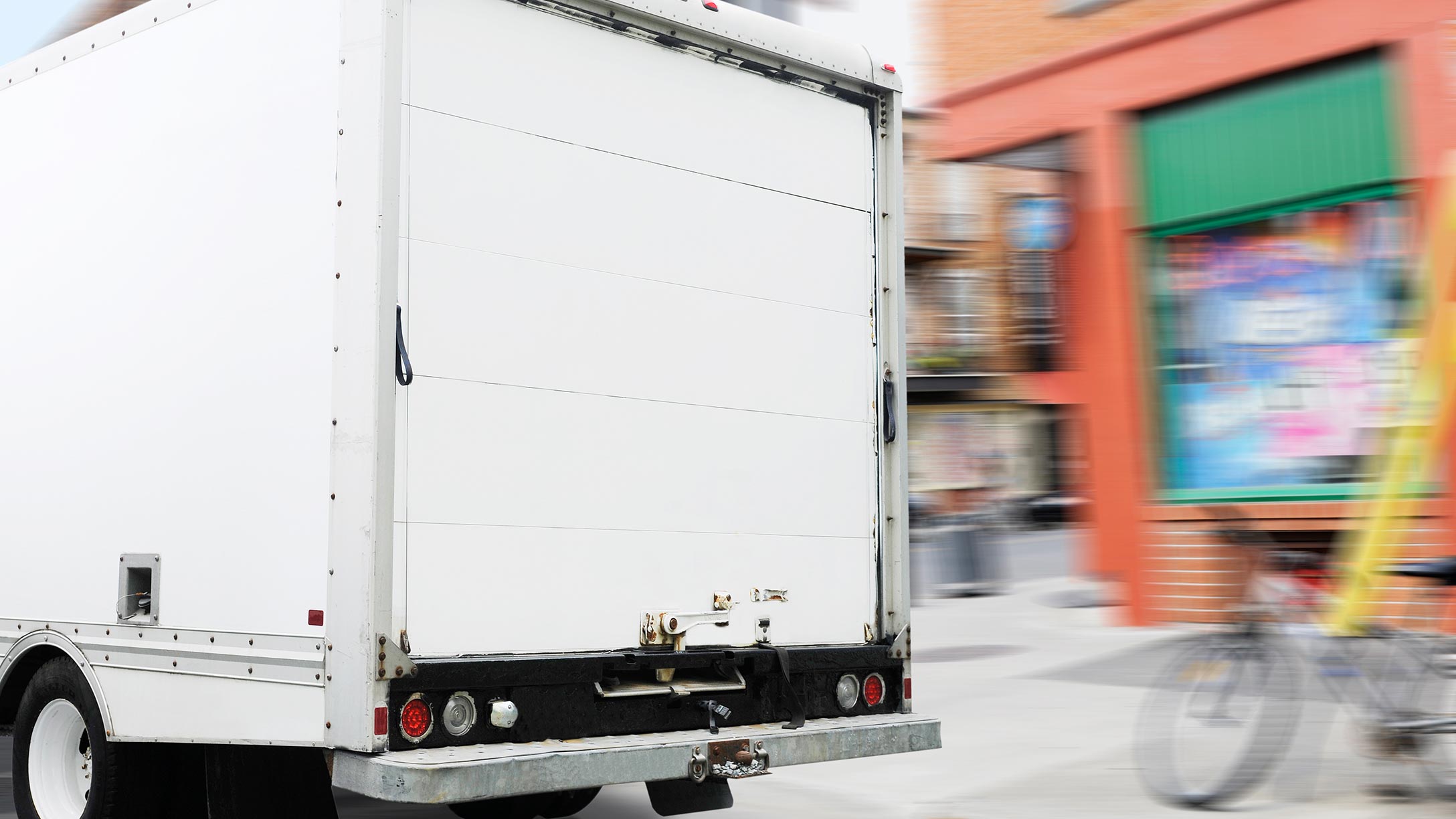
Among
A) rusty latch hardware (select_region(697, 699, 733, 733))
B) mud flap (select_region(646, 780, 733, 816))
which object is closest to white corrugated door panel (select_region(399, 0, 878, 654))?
rusty latch hardware (select_region(697, 699, 733, 733))

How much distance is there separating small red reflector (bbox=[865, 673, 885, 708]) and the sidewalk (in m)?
1.30

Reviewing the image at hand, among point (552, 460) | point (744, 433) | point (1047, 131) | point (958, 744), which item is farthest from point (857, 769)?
point (1047, 131)

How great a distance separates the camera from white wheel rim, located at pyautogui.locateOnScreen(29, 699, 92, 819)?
5.85 m

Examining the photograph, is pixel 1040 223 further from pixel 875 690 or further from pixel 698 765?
pixel 698 765

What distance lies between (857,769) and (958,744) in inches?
33.5

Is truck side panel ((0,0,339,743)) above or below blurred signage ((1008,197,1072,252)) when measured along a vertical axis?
below

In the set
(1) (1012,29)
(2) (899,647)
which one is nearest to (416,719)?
(2) (899,647)

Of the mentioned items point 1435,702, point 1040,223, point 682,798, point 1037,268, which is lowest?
point 682,798

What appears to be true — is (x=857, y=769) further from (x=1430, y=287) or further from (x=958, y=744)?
(x=1430, y=287)

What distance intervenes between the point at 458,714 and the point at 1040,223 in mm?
12518

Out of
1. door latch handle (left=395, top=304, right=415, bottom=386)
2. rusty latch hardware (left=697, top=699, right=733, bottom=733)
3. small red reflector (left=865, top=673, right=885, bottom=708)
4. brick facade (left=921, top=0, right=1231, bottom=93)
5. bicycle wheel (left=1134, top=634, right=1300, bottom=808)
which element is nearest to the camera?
door latch handle (left=395, top=304, right=415, bottom=386)

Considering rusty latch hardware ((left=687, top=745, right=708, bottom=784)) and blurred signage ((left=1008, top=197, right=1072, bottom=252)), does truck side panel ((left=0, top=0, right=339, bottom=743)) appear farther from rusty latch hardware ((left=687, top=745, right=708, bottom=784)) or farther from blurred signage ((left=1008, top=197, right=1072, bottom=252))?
blurred signage ((left=1008, top=197, right=1072, bottom=252))

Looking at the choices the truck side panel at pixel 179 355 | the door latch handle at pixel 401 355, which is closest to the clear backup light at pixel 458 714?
the truck side panel at pixel 179 355

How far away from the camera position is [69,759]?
5.94m
